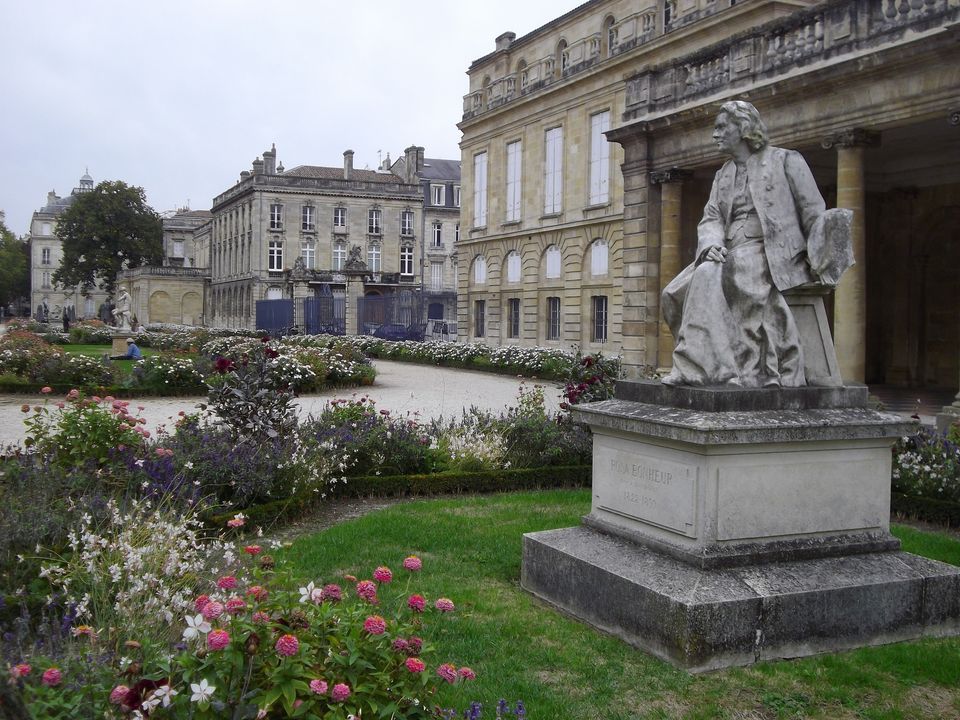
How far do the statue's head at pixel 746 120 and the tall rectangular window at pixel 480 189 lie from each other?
30.2 m

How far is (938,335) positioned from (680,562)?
15843 millimetres

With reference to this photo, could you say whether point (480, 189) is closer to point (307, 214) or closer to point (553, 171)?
point (553, 171)

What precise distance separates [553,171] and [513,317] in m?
5.81

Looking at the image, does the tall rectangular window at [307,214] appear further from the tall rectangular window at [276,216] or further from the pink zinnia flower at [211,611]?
the pink zinnia flower at [211,611]

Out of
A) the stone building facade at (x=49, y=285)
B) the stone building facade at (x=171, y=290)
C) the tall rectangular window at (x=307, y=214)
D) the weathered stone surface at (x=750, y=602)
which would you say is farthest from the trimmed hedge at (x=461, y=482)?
the stone building facade at (x=49, y=285)

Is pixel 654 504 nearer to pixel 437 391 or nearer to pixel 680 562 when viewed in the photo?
pixel 680 562

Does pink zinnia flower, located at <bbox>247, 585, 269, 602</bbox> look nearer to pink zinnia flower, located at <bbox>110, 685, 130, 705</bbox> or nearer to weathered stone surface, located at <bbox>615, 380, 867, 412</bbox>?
pink zinnia flower, located at <bbox>110, 685, 130, 705</bbox>

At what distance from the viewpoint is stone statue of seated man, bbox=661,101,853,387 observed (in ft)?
16.8

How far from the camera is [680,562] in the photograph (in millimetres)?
4805

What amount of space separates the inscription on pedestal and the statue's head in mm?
2074

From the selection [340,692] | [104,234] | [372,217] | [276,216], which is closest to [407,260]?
[372,217]

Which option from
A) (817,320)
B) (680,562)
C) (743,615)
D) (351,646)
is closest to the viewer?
(351,646)

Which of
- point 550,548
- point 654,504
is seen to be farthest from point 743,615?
point 550,548

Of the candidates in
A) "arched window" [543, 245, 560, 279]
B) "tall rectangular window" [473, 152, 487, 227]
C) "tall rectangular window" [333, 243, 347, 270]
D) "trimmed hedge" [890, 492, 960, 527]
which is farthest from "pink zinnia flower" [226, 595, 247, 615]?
"tall rectangular window" [333, 243, 347, 270]
